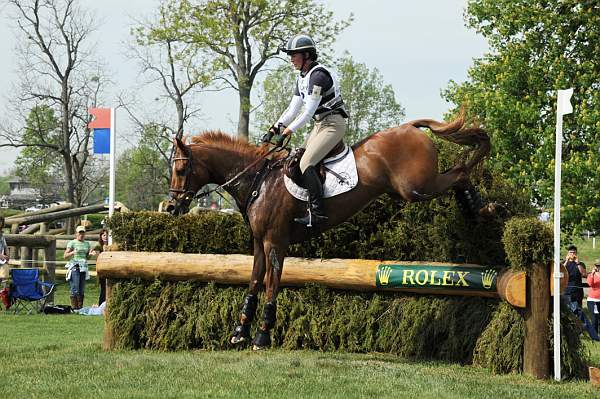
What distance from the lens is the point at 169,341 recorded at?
9273 mm

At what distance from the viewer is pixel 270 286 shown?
828cm

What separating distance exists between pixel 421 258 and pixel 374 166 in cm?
131

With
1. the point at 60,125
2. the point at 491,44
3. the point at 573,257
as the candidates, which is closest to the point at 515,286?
the point at 573,257

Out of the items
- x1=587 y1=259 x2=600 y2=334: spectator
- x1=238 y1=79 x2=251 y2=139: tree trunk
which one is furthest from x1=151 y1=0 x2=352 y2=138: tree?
x1=587 y1=259 x2=600 y2=334: spectator

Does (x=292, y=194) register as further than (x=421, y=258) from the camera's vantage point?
No

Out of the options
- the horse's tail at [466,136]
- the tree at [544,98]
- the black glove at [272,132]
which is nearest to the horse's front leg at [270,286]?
the black glove at [272,132]

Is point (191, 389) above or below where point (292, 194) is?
below

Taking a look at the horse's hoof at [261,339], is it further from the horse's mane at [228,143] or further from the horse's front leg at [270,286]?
the horse's mane at [228,143]

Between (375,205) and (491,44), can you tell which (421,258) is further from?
(491,44)

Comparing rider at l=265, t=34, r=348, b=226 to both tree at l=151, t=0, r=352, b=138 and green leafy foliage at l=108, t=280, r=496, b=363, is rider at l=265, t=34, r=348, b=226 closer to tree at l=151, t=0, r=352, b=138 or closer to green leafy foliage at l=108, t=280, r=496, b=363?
green leafy foliage at l=108, t=280, r=496, b=363

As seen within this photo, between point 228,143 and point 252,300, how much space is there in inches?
69.2

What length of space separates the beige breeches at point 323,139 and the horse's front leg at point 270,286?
0.88m

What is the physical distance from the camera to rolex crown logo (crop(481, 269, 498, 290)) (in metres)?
7.97

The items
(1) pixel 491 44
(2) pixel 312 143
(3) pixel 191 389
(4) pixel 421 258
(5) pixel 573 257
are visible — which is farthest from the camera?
(1) pixel 491 44
